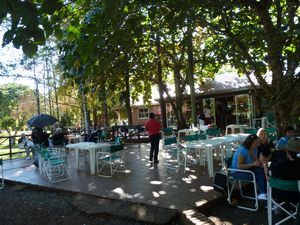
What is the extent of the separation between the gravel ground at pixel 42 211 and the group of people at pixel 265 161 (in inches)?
60.5

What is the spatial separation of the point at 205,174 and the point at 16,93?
4318 centimetres

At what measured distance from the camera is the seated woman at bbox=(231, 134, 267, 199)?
5.42m

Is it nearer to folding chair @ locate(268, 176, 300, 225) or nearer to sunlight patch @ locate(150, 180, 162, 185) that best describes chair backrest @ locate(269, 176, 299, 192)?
folding chair @ locate(268, 176, 300, 225)

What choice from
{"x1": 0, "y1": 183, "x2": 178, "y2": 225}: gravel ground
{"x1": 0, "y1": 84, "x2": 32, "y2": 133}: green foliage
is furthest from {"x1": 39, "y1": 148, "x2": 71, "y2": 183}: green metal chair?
{"x1": 0, "y1": 84, "x2": 32, "y2": 133}: green foliage

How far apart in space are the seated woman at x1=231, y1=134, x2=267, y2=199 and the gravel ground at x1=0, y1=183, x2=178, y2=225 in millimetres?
1419

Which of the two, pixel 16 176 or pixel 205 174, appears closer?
pixel 205 174

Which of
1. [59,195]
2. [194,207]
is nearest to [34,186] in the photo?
[59,195]

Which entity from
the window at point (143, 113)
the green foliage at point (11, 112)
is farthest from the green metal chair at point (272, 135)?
the green foliage at point (11, 112)

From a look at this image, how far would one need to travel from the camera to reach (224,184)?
5676 mm

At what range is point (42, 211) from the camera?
249 inches

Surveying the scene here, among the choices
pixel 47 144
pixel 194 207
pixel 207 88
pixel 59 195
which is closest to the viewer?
pixel 194 207

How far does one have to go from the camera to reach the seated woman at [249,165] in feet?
17.8

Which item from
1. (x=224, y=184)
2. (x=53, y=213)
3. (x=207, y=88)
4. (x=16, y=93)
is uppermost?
(x=16, y=93)

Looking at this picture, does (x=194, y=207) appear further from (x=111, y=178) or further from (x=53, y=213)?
(x=111, y=178)
